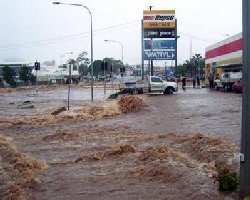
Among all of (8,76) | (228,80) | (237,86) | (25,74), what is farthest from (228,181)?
(25,74)

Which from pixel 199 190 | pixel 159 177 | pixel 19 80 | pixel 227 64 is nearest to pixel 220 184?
pixel 199 190

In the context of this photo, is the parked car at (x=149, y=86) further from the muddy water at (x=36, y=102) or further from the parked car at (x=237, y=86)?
the parked car at (x=237, y=86)

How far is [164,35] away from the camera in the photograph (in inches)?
2474

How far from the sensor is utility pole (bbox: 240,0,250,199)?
761cm

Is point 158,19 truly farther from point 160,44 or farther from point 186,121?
point 186,121

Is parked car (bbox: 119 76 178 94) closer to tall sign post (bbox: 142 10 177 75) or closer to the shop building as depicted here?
the shop building

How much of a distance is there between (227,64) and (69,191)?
51770 mm

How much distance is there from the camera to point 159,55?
206 ft

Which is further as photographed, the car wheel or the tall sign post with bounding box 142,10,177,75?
the tall sign post with bounding box 142,10,177,75

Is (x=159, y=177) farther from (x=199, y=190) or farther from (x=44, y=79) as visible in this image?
(x=44, y=79)

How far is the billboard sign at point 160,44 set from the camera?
62.7 meters

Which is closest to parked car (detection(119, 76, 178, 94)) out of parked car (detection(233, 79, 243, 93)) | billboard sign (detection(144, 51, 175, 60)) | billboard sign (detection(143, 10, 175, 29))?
parked car (detection(233, 79, 243, 93))

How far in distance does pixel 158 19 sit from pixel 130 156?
5083 cm

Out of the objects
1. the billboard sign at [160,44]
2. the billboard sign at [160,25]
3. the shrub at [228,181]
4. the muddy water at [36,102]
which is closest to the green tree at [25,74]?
the billboard sign at [160,44]
